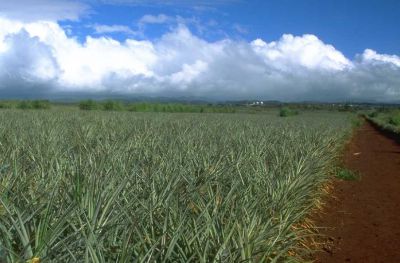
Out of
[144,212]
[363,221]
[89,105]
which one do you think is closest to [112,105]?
[89,105]

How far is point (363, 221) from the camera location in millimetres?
7645

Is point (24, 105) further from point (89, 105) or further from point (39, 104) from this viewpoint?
point (89, 105)

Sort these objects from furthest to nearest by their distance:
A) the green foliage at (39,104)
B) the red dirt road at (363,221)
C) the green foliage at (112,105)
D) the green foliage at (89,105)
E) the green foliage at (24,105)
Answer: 1. the green foliage at (89,105)
2. the green foliage at (112,105)
3. the green foliage at (39,104)
4. the green foliage at (24,105)
5. the red dirt road at (363,221)

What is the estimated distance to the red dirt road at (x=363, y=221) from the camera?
5898mm

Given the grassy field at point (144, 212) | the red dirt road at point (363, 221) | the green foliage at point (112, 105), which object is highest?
the grassy field at point (144, 212)

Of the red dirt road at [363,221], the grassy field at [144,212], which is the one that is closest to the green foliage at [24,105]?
the red dirt road at [363,221]

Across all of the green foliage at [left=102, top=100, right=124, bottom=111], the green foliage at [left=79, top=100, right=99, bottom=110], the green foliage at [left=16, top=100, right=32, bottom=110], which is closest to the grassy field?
the green foliage at [left=16, top=100, right=32, bottom=110]

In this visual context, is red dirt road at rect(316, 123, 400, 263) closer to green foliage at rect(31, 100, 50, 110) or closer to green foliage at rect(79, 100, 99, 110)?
green foliage at rect(31, 100, 50, 110)

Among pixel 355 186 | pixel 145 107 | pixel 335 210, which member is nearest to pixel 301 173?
pixel 335 210

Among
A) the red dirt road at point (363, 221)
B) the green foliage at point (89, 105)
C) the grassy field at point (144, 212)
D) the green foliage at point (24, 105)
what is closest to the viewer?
the grassy field at point (144, 212)

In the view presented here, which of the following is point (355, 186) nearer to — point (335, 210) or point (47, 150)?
point (335, 210)

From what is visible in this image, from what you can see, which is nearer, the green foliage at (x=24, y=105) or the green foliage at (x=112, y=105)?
the green foliage at (x=24, y=105)

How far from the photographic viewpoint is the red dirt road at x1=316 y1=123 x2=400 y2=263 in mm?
5898

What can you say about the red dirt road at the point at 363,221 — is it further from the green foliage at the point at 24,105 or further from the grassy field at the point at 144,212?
the green foliage at the point at 24,105
